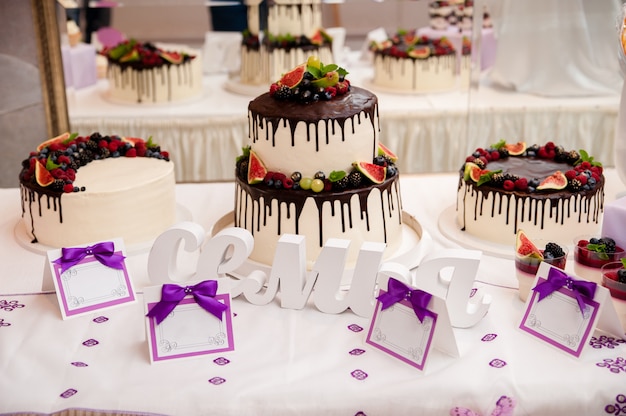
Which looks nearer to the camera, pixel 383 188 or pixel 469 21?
pixel 383 188

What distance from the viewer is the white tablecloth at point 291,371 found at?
209 centimetres

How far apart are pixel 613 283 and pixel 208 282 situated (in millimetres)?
1272

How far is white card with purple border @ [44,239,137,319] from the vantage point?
251 cm

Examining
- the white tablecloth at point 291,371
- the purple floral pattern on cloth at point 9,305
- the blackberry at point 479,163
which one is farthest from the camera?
the blackberry at point 479,163

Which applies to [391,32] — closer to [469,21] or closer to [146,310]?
[469,21]

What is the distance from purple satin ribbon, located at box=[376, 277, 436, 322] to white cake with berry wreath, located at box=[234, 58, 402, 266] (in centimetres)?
43

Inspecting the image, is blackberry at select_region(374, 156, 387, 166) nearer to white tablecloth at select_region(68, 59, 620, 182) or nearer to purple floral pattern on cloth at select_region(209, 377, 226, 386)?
purple floral pattern on cloth at select_region(209, 377, 226, 386)

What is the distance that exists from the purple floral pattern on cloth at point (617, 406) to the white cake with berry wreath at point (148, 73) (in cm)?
331

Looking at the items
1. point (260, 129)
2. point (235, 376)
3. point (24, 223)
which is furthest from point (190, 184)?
point (235, 376)

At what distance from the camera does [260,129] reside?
2.71 meters

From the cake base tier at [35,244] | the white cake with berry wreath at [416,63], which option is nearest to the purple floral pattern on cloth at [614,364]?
the cake base tier at [35,244]

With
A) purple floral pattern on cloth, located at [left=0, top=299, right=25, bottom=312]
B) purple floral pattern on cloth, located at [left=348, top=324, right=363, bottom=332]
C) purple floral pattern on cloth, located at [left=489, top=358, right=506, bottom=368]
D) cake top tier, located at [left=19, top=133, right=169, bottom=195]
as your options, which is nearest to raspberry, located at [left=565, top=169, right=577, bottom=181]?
purple floral pattern on cloth, located at [left=489, top=358, right=506, bottom=368]

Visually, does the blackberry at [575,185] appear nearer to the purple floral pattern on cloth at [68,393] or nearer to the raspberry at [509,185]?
the raspberry at [509,185]

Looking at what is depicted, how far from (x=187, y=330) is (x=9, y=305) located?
74 cm
